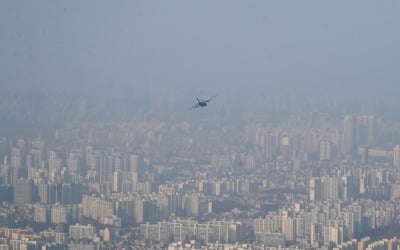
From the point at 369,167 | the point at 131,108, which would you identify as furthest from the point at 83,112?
the point at 369,167

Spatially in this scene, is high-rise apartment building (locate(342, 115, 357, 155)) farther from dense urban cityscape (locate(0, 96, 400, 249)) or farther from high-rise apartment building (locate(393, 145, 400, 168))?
high-rise apartment building (locate(393, 145, 400, 168))

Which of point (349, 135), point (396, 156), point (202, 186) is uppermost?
point (349, 135)

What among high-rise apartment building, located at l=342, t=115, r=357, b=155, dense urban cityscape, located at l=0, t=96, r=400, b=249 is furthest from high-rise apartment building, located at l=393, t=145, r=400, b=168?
high-rise apartment building, located at l=342, t=115, r=357, b=155

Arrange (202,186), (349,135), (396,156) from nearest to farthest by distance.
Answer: (202,186) < (396,156) < (349,135)

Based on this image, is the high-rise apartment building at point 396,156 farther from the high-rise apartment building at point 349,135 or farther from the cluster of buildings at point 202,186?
the high-rise apartment building at point 349,135

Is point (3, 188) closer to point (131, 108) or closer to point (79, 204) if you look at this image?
point (79, 204)

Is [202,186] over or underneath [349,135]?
underneath

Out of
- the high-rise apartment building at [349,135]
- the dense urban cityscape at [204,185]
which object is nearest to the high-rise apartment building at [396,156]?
the dense urban cityscape at [204,185]

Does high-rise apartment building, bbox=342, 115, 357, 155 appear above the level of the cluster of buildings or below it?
above

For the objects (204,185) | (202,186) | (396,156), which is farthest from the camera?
(396,156)

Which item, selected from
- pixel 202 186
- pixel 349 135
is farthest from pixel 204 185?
pixel 349 135

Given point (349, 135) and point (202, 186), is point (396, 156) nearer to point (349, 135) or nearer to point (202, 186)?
point (349, 135)
